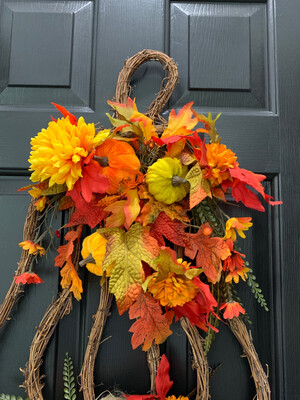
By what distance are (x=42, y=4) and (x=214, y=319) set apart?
2.63 ft

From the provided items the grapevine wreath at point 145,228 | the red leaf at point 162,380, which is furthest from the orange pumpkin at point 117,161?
the red leaf at point 162,380

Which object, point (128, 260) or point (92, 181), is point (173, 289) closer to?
point (128, 260)

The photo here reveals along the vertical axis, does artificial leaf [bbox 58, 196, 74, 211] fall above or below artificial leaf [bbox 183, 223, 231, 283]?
above

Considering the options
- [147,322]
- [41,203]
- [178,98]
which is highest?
[178,98]

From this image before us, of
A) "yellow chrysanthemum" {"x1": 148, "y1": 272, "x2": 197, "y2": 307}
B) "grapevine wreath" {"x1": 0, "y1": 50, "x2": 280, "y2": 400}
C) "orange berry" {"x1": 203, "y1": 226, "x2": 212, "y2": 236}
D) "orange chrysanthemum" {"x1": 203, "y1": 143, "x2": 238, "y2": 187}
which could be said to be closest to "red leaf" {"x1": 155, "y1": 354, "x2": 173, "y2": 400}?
"grapevine wreath" {"x1": 0, "y1": 50, "x2": 280, "y2": 400}

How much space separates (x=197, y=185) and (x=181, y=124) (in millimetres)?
130

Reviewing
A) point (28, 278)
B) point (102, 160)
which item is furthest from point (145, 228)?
point (28, 278)

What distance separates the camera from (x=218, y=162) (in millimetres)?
676

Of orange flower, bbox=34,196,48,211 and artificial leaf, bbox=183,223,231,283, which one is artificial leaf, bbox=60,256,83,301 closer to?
orange flower, bbox=34,196,48,211

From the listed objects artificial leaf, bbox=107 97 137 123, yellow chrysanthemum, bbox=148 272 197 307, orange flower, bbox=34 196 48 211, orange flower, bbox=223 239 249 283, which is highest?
artificial leaf, bbox=107 97 137 123

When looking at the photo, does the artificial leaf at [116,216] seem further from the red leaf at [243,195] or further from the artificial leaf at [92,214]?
the red leaf at [243,195]

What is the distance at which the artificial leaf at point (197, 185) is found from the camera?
663mm

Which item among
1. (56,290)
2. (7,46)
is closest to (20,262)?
(56,290)

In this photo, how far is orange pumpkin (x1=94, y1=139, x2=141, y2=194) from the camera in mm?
686
